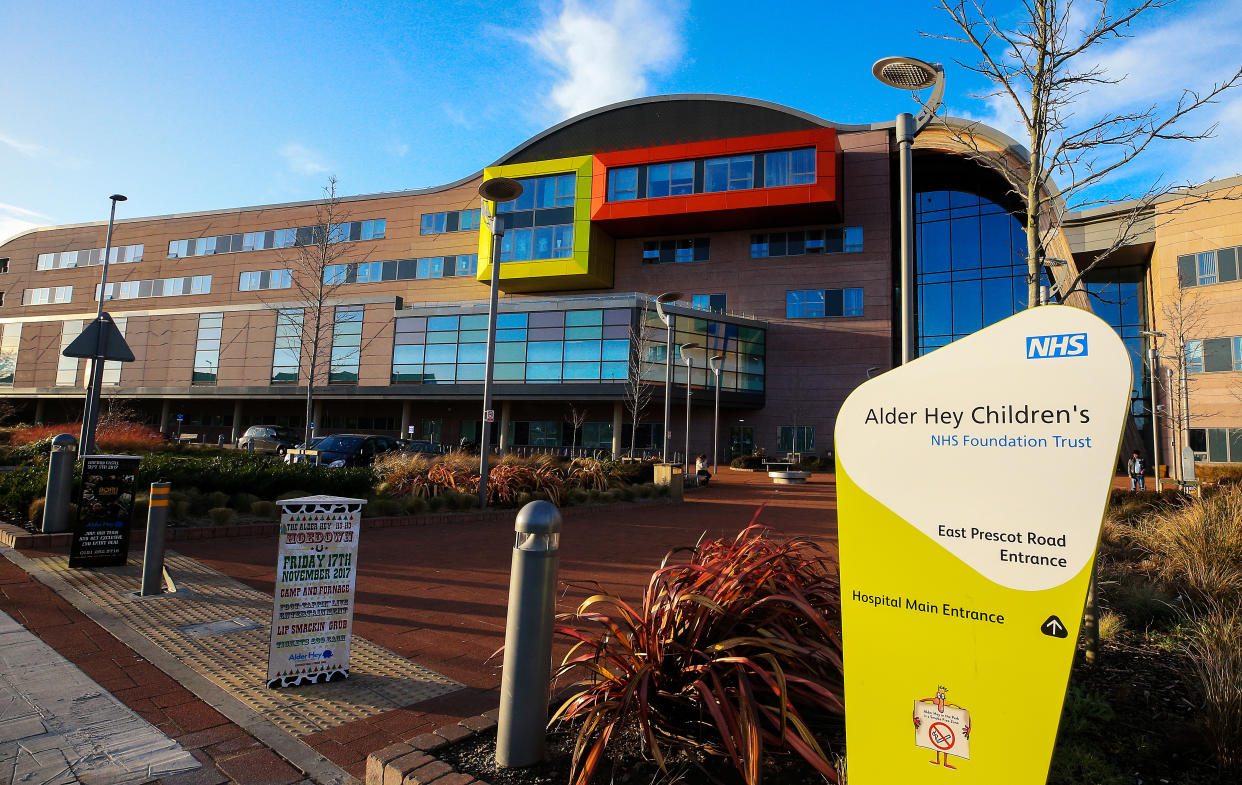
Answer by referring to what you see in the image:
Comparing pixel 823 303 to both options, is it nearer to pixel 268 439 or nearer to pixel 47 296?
pixel 268 439

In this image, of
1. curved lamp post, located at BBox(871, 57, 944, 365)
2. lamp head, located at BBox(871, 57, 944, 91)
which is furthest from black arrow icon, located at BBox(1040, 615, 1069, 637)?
lamp head, located at BBox(871, 57, 944, 91)

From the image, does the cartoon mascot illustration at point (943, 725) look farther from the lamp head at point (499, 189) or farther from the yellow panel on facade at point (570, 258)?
the yellow panel on facade at point (570, 258)

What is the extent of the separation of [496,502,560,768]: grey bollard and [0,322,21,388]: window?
68.5 metres

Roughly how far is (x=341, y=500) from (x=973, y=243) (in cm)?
4812

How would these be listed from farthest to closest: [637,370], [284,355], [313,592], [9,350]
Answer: [9,350] < [284,355] < [637,370] < [313,592]

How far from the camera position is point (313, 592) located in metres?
4.25

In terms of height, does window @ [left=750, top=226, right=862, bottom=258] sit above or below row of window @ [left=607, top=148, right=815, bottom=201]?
below

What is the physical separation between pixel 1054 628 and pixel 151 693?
4704mm

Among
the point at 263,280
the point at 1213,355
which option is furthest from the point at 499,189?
the point at 263,280

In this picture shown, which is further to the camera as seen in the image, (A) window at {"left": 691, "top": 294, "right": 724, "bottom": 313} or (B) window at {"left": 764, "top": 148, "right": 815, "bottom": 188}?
(A) window at {"left": 691, "top": 294, "right": 724, "bottom": 313}

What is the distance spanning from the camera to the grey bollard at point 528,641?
2.94 metres

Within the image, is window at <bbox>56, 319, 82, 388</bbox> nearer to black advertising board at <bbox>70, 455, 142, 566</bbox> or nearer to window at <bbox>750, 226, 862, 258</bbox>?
window at <bbox>750, 226, 862, 258</bbox>

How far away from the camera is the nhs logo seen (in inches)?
70.1

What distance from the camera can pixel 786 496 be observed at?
2038 cm
